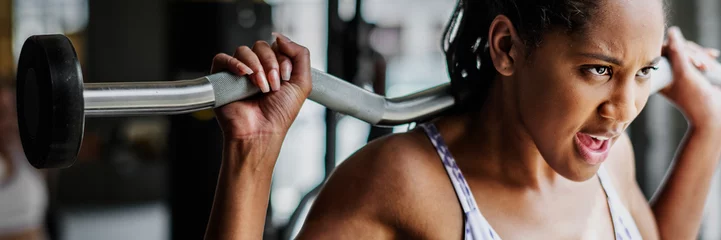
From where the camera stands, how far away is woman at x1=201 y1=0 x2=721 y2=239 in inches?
32.3

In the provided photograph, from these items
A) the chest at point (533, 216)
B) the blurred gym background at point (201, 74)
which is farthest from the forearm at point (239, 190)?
the blurred gym background at point (201, 74)

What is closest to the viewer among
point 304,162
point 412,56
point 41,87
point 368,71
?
point 41,87

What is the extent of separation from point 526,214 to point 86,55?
24.8 ft

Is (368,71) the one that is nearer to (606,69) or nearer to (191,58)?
(191,58)

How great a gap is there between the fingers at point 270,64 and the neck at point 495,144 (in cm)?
34

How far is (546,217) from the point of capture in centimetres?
109

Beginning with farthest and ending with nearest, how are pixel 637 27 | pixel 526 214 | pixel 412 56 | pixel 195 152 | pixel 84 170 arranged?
pixel 84 170
pixel 412 56
pixel 195 152
pixel 526 214
pixel 637 27

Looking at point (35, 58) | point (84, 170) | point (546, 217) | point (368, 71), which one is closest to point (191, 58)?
point (368, 71)

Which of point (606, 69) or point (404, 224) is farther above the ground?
point (606, 69)

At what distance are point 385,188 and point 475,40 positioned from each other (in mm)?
255

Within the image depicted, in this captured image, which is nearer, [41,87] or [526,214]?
[41,87]

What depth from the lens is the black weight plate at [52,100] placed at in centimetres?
63

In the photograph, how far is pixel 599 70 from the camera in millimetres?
902

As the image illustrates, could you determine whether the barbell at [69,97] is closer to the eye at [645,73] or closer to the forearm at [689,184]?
the eye at [645,73]
